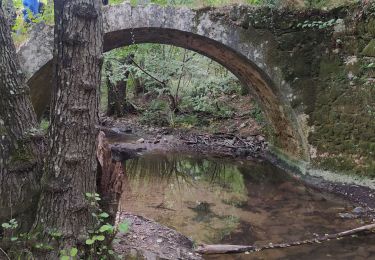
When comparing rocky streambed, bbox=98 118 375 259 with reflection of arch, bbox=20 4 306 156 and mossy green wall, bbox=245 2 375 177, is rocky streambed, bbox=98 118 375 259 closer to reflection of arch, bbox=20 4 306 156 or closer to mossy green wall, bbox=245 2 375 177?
mossy green wall, bbox=245 2 375 177

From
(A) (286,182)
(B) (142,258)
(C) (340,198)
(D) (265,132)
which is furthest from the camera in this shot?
(D) (265,132)

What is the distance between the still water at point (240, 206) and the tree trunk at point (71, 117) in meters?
1.79

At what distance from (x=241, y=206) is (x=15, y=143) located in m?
3.69

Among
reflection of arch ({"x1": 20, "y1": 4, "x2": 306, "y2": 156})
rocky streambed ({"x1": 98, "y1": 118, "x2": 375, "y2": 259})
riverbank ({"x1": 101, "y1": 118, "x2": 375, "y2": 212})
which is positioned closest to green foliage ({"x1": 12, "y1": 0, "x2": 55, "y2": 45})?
reflection of arch ({"x1": 20, "y1": 4, "x2": 306, "y2": 156})

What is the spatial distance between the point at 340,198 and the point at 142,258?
3556 mm

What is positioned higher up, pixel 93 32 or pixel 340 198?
pixel 93 32

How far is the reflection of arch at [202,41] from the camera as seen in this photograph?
6.38 metres

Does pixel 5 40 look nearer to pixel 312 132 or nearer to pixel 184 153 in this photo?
pixel 312 132

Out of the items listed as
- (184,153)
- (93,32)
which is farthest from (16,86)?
(184,153)

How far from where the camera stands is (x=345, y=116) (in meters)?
6.45

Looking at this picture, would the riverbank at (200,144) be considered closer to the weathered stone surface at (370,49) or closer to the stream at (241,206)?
the stream at (241,206)

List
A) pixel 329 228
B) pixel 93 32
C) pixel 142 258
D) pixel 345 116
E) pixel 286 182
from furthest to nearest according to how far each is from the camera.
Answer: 1. pixel 286 182
2. pixel 345 116
3. pixel 329 228
4. pixel 142 258
5. pixel 93 32

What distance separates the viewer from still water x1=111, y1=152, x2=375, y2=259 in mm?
4332

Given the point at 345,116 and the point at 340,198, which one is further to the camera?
the point at 345,116
